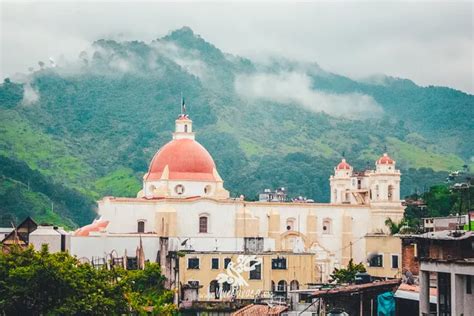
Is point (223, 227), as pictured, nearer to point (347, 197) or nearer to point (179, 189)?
point (179, 189)

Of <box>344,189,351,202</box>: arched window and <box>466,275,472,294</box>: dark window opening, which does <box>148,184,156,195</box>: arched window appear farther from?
<box>466,275,472,294</box>: dark window opening

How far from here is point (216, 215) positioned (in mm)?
66000

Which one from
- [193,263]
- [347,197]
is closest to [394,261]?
[193,263]

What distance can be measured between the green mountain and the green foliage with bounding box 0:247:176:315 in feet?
257

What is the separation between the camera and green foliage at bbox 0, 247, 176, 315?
30312 millimetres

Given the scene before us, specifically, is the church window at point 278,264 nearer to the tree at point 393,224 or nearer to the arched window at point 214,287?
the arched window at point 214,287

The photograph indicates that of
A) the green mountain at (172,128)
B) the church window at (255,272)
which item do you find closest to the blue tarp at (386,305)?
the church window at (255,272)

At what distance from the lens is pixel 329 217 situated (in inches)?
2783

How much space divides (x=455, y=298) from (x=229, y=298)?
108 feet

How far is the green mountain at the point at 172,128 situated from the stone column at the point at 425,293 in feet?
302

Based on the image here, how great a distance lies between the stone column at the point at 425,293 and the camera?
19406 millimetres

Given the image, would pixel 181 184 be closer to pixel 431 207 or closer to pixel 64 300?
pixel 431 207

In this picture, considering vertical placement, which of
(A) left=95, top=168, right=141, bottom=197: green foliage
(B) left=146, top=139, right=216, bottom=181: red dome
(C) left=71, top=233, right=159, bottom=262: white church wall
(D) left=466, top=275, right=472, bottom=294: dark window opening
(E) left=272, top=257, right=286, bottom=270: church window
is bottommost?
(E) left=272, top=257, right=286, bottom=270: church window

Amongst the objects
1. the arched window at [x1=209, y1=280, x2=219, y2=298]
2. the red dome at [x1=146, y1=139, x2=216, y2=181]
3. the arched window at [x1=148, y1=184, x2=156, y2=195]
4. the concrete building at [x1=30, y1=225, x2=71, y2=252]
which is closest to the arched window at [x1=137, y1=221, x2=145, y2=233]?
the arched window at [x1=148, y1=184, x2=156, y2=195]
